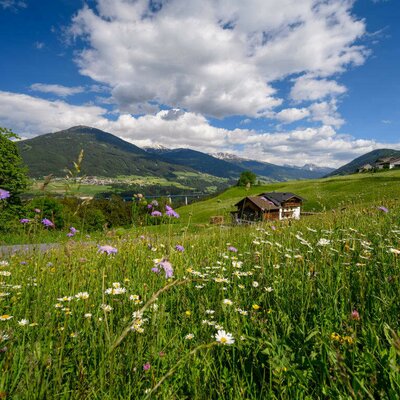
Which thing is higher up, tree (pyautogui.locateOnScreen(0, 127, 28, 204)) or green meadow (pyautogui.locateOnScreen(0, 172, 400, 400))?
tree (pyautogui.locateOnScreen(0, 127, 28, 204))

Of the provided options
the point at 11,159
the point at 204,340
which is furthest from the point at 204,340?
the point at 11,159

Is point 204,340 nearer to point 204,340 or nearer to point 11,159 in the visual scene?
point 204,340

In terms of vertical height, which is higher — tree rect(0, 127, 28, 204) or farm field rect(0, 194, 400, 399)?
tree rect(0, 127, 28, 204)

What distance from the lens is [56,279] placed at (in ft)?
12.4

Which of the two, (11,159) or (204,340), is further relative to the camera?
(11,159)

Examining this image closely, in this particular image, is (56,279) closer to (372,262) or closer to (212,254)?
(212,254)

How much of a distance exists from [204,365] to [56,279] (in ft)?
8.66

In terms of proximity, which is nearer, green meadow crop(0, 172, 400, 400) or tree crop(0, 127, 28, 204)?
green meadow crop(0, 172, 400, 400)

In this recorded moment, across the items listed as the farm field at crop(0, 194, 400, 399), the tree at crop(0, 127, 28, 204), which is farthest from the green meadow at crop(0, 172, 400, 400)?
the tree at crop(0, 127, 28, 204)

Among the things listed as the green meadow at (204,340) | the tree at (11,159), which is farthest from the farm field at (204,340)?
the tree at (11,159)

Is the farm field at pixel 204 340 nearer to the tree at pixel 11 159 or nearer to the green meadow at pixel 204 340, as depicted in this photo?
the green meadow at pixel 204 340

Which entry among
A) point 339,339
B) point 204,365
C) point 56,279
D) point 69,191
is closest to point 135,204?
point 56,279

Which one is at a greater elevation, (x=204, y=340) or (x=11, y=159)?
(x=11, y=159)

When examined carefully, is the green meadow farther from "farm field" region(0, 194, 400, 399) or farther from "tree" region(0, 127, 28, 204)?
"tree" region(0, 127, 28, 204)
